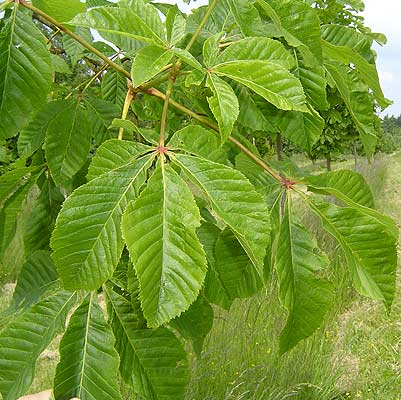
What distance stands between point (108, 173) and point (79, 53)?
0.59m

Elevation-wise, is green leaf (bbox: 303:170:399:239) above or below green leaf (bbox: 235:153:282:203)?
above

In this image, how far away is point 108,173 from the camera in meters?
0.58

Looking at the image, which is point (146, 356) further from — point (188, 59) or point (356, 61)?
point (356, 61)

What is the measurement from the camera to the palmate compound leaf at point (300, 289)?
67cm

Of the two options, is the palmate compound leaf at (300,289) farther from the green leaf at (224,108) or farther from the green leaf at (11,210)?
the green leaf at (11,210)

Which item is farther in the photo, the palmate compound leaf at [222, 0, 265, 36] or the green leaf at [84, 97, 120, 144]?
the green leaf at [84, 97, 120, 144]

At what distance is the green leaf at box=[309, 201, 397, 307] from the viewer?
2.09ft

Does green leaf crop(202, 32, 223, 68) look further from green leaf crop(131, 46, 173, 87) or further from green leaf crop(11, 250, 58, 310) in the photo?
green leaf crop(11, 250, 58, 310)

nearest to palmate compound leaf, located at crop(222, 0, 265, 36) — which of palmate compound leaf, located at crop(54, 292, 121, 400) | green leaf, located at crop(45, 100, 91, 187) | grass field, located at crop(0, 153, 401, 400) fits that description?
green leaf, located at crop(45, 100, 91, 187)

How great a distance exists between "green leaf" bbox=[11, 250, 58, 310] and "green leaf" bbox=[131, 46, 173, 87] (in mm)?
322

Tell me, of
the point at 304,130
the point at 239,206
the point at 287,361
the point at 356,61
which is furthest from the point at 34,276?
the point at 287,361

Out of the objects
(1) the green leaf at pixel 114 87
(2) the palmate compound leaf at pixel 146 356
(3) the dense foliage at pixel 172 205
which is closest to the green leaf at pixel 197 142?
(3) the dense foliage at pixel 172 205

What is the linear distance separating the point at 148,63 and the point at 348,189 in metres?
0.33

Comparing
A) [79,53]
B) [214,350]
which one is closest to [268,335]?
[214,350]
